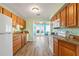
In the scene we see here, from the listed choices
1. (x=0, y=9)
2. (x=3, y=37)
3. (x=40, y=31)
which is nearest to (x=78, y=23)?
(x=3, y=37)

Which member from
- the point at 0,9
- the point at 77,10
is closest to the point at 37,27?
the point at 0,9

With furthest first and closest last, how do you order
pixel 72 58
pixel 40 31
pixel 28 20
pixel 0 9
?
pixel 40 31, pixel 28 20, pixel 0 9, pixel 72 58

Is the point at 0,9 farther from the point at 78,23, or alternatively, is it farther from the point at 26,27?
the point at 26,27

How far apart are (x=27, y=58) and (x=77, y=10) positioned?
2.62 metres

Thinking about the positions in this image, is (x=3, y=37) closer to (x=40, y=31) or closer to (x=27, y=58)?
(x=27, y=58)

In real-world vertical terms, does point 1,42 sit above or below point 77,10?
below

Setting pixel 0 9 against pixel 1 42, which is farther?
pixel 0 9

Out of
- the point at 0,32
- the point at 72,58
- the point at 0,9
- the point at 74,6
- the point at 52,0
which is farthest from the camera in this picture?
the point at 0,9

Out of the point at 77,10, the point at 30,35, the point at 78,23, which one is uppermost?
the point at 77,10

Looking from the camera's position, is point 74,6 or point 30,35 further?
point 30,35

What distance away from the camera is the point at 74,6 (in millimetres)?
3467

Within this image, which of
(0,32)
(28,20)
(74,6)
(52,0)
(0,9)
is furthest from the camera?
(28,20)

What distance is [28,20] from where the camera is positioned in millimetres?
11555

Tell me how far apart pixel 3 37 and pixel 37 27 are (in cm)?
1787
